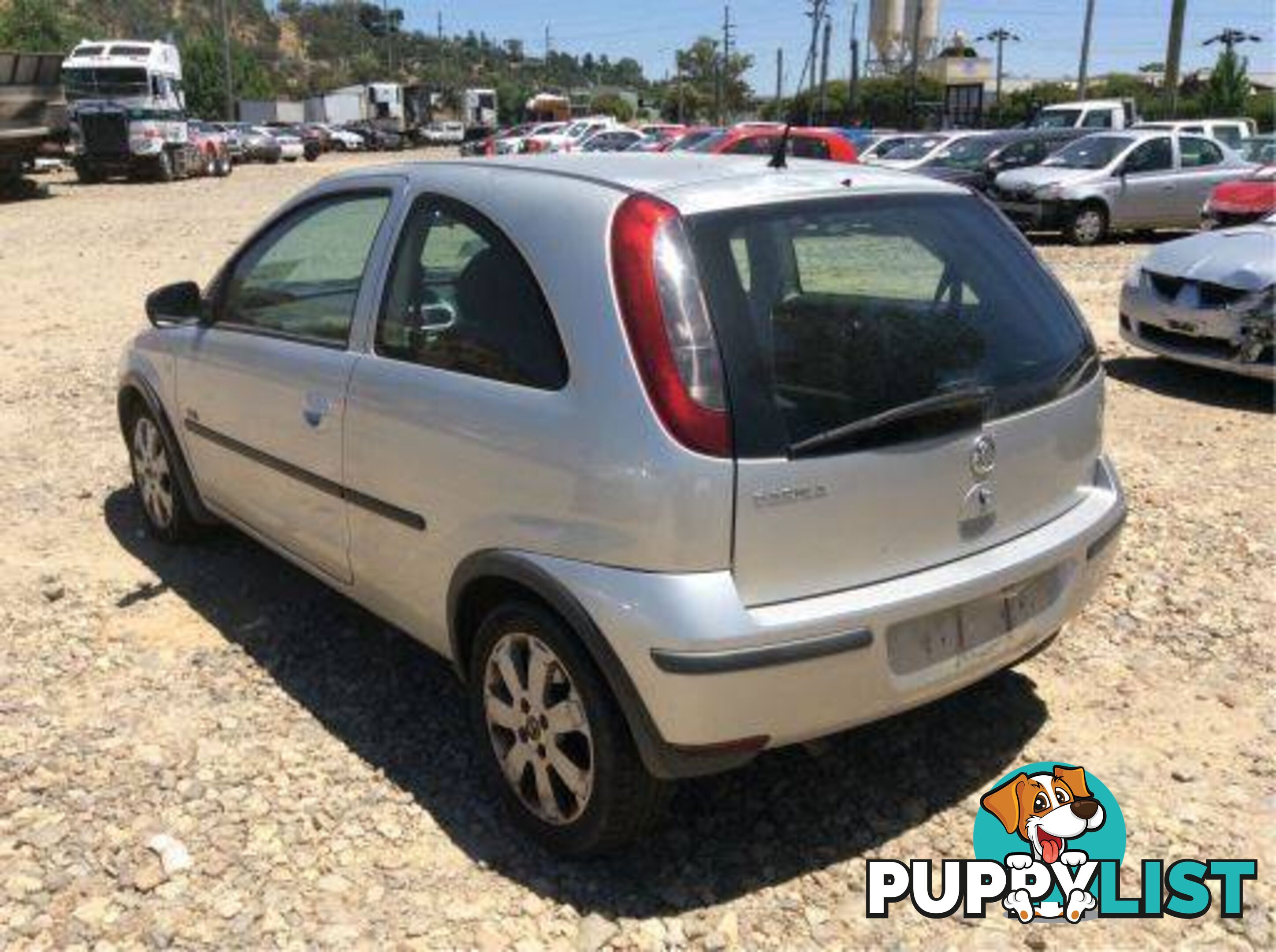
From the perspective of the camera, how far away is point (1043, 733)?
363 centimetres

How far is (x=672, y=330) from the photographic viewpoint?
263 centimetres

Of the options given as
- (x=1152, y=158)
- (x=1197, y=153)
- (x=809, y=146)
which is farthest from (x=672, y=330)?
(x=1197, y=153)

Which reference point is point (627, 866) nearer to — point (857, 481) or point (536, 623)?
point (536, 623)

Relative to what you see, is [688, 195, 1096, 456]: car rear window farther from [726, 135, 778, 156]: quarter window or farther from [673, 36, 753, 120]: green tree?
[673, 36, 753, 120]: green tree

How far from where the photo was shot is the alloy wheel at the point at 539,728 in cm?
292

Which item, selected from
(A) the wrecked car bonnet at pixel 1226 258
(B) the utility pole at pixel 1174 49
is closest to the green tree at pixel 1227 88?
(B) the utility pole at pixel 1174 49

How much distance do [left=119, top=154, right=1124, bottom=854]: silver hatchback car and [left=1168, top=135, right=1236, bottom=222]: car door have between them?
1548 centimetres

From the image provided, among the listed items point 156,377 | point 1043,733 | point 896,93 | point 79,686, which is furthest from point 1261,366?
point 896,93

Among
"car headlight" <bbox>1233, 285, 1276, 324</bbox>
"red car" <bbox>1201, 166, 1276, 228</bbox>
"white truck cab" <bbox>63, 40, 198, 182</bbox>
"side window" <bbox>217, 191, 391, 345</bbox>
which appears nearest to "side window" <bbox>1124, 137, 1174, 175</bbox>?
"red car" <bbox>1201, 166, 1276, 228</bbox>

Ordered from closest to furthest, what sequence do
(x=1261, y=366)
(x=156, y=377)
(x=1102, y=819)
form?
(x=1102, y=819) → (x=156, y=377) → (x=1261, y=366)

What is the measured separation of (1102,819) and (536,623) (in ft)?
5.22

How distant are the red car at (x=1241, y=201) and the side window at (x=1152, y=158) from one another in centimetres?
376

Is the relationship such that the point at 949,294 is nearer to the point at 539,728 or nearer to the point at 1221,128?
the point at 539,728

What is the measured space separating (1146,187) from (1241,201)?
4493 mm
